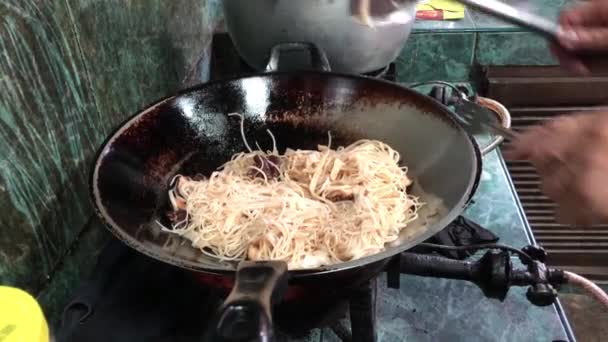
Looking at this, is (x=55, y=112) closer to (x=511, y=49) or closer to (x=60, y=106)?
(x=60, y=106)

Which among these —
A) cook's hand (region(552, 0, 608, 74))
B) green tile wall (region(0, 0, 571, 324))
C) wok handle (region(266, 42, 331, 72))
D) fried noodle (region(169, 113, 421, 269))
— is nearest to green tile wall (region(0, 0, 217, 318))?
green tile wall (region(0, 0, 571, 324))

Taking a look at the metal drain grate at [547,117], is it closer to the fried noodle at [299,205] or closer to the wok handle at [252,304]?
the fried noodle at [299,205]

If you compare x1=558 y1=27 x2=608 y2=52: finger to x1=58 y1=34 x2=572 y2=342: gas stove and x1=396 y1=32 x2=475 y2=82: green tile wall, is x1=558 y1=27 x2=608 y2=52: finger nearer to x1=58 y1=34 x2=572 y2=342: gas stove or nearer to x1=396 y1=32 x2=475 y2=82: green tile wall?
x1=58 y1=34 x2=572 y2=342: gas stove

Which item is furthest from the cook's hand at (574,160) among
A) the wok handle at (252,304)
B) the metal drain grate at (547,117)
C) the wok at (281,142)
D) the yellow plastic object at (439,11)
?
the yellow plastic object at (439,11)

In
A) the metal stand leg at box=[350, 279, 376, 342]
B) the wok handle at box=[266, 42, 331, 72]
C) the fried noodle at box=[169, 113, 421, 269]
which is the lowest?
the metal stand leg at box=[350, 279, 376, 342]

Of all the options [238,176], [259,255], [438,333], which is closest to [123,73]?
[238,176]

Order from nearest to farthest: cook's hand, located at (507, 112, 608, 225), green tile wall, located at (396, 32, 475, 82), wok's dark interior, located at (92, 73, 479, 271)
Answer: cook's hand, located at (507, 112, 608, 225), wok's dark interior, located at (92, 73, 479, 271), green tile wall, located at (396, 32, 475, 82)

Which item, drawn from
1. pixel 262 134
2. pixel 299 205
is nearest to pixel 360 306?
pixel 299 205
